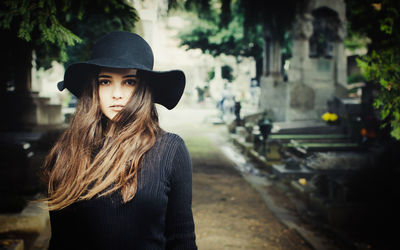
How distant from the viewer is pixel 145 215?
1.42 metres

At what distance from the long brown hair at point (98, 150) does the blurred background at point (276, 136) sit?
1.49ft

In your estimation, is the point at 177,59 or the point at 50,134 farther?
the point at 177,59

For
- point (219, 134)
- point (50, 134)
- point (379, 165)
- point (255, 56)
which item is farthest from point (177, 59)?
point (379, 165)

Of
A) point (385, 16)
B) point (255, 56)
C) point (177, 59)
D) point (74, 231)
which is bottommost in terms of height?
point (74, 231)

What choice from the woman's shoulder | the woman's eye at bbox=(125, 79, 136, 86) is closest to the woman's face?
the woman's eye at bbox=(125, 79, 136, 86)

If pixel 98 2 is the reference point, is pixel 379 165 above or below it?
below

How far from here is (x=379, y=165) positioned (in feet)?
16.5

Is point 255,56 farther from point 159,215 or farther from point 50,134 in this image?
point 159,215

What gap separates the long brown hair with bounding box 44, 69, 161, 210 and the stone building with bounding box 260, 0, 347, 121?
469 inches

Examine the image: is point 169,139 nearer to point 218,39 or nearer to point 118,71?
point 118,71

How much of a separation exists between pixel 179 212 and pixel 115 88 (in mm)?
668

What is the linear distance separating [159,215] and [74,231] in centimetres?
38

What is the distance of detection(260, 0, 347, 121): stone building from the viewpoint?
12.9 m

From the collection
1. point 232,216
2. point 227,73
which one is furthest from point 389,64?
point 227,73
